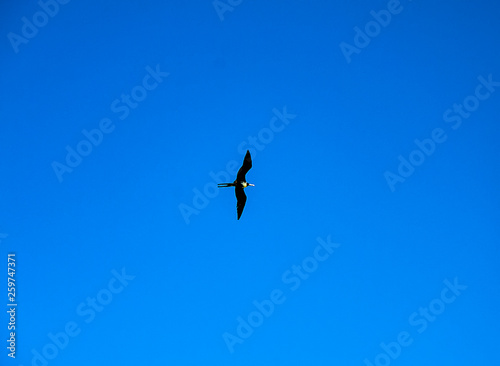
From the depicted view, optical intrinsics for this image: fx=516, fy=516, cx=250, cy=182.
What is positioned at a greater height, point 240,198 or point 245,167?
point 245,167

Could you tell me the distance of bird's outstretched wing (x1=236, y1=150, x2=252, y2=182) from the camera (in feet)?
48.1

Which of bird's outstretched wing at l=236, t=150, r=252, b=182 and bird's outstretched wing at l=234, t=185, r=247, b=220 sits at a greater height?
bird's outstretched wing at l=236, t=150, r=252, b=182

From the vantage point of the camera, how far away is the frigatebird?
1470 centimetres

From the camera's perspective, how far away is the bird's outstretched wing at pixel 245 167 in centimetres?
1466

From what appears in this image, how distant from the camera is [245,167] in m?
14.7

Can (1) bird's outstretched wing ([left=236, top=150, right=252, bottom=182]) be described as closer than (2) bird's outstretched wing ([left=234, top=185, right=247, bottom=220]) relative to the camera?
Yes

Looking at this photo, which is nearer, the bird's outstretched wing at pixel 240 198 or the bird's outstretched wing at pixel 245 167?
the bird's outstretched wing at pixel 245 167

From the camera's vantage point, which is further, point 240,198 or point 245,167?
point 240,198

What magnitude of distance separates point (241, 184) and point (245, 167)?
0.55 metres

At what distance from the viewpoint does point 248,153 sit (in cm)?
1473

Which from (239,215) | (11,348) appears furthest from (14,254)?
(239,215)

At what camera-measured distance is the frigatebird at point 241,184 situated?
1470 cm

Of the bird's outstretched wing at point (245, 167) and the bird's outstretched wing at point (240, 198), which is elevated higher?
the bird's outstretched wing at point (245, 167)

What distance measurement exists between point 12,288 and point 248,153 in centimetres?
817
